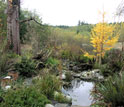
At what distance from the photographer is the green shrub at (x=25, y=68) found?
6.01 m

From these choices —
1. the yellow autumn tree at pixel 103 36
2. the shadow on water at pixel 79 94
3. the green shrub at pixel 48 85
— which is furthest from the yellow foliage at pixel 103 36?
the green shrub at pixel 48 85

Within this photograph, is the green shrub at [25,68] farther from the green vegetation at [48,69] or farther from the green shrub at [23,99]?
the green shrub at [23,99]

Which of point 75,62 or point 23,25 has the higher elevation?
point 23,25

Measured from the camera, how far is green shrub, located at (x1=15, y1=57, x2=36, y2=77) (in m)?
6.01

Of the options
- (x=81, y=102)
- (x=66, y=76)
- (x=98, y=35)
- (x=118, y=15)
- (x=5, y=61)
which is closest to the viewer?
(x=118, y=15)

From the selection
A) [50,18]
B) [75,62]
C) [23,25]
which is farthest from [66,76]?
[50,18]

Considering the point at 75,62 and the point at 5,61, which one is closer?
the point at 5,61

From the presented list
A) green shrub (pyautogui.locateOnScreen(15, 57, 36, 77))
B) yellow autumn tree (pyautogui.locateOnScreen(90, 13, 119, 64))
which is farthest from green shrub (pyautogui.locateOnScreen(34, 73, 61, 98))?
yellow autumn tree (pyautogui.locateOnScreen(90, 13, 119, 64))

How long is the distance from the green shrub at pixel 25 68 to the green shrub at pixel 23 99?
10.1 ft

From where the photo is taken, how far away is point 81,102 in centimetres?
462

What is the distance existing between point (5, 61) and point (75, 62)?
6613 mm

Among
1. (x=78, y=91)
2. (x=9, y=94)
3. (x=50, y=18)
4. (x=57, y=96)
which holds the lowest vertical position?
(x=78, y=91)

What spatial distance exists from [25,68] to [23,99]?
3.37 metres

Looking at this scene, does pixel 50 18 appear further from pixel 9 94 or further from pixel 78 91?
pixel 9 94
